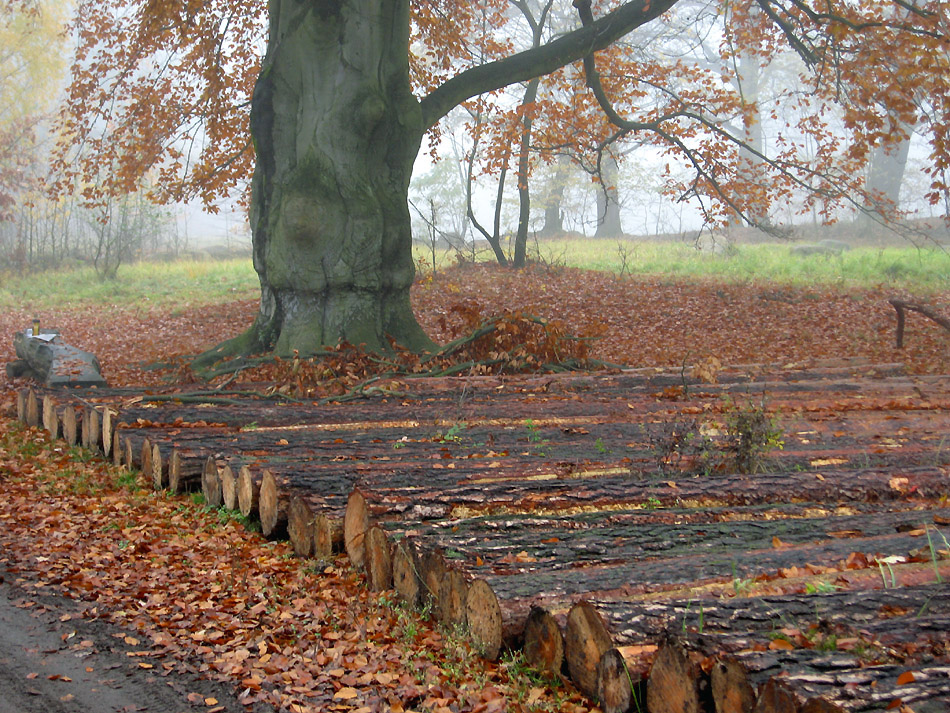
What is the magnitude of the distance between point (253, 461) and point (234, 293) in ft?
51.9

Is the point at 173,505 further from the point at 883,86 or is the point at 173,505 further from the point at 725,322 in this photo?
the point at 883,86

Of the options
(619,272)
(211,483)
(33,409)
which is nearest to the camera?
(211,483)

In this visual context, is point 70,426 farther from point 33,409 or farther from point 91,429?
point 33,409

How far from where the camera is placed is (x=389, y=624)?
169 inches

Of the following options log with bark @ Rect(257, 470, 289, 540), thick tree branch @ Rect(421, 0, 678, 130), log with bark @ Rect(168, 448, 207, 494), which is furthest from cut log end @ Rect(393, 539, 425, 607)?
thick tree branch @ Rect(421, 0, 678, 130)

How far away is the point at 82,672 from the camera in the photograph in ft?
12.9

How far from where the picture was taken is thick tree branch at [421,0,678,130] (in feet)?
38.9

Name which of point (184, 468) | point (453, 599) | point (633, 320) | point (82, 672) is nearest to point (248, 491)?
point (184, 468)

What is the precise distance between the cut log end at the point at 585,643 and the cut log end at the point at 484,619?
371 mm

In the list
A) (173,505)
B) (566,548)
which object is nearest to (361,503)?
(566,548)

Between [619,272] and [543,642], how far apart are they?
18.8 meters

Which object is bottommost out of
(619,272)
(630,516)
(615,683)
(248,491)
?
(248,491)

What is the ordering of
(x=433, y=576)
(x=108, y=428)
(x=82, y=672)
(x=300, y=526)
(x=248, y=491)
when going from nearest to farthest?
(x=82, y=672)
(x=433, y=576)
(x=300, y=526)
(x=248, y=491)
(x=108, y=428)

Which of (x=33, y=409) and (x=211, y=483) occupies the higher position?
(x=211, y=483)
